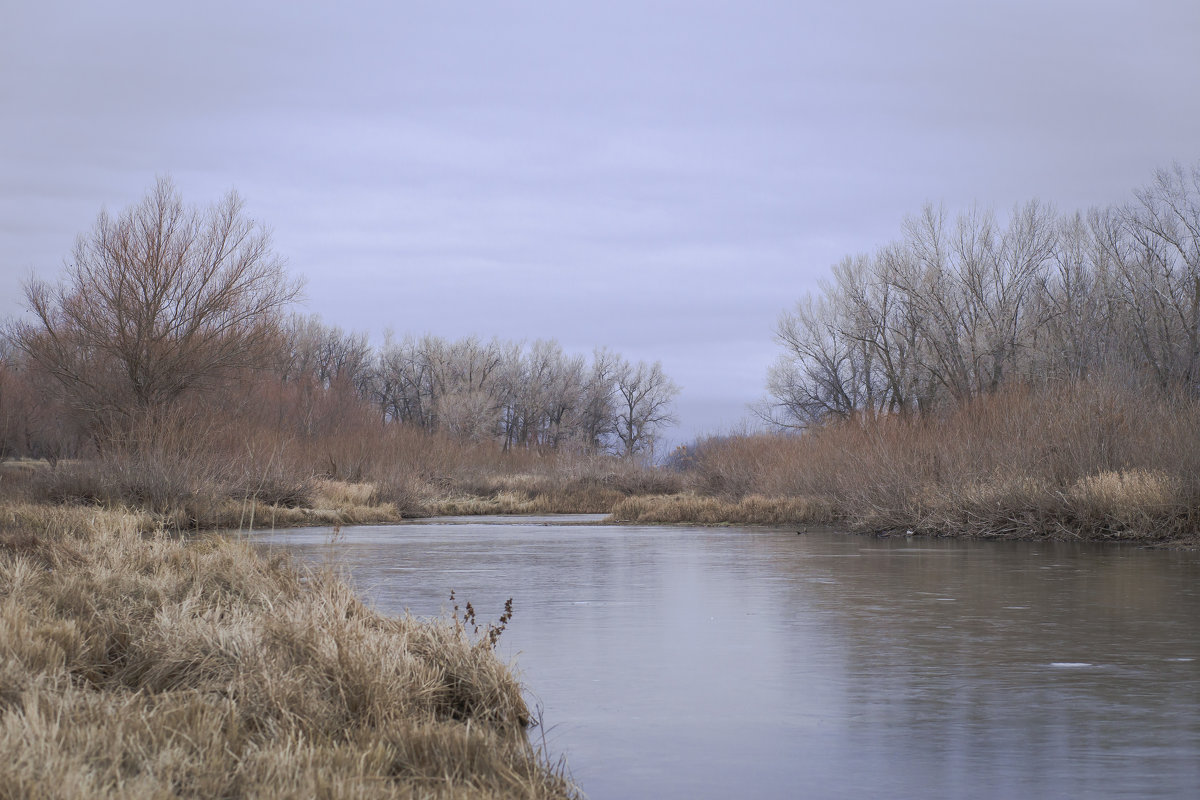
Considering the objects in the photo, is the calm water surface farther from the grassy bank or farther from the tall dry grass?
the tall dry grass

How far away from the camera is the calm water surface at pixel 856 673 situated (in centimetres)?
496

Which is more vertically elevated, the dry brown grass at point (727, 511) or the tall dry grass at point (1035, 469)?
the tall dry grass at point (1035, 469)

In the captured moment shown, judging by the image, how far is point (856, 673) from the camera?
283 inches

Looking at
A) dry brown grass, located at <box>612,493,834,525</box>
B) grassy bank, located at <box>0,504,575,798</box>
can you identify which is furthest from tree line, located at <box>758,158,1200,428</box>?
grassy bank, located at <box>0,504,575,798</box>

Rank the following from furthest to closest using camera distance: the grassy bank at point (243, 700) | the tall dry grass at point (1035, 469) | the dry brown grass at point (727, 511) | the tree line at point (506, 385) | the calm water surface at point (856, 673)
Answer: the tree line at point (506, 385) < the dry brown grass at point (727, 511) < the tall dry grass at point (1035, 469) < the calm water surface at point (856, 673) < the grassy bank at point (243, 700)

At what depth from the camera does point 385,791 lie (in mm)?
4055

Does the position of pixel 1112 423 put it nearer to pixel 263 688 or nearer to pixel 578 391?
pixel 263 688

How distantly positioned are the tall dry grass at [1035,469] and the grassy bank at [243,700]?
1629 cm

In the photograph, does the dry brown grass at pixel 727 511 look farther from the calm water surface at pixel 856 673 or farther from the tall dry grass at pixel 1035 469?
the calm water surface at pixel 856 673

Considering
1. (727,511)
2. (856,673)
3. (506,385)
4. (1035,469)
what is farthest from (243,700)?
(506,385)

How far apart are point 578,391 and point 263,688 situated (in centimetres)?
7722

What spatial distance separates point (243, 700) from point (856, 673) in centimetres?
394

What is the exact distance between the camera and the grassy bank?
165 inches

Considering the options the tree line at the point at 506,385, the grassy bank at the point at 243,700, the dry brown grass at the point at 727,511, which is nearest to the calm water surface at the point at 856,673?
the grassy bank at the point at 243,700
